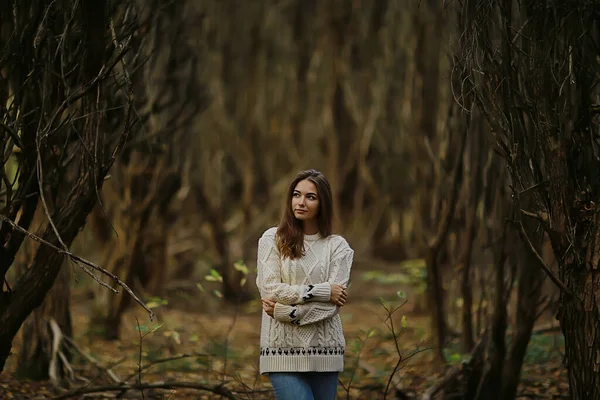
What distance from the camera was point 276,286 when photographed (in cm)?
488

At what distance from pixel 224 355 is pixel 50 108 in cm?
439

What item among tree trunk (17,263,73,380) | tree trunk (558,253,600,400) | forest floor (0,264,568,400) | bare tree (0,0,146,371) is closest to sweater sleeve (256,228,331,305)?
forest floor (0,264,568,400)

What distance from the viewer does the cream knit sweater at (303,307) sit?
4.86 meters

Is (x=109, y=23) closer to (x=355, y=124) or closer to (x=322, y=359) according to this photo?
(x=322, y=359)

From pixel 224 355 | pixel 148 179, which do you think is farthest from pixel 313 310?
pixel 148 179

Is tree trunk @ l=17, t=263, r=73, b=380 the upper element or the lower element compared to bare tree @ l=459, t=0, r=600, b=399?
lower

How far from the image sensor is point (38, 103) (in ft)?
19.0

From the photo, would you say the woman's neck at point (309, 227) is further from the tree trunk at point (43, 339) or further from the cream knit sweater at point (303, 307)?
the tree trunk at point (43, 339)

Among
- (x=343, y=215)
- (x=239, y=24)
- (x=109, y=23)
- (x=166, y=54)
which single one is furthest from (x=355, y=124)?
(x=109, y=23)

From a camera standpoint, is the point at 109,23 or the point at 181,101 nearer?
→ the point at 109,23

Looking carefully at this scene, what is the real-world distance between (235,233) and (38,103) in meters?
14.5

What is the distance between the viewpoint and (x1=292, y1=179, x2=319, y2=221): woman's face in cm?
504

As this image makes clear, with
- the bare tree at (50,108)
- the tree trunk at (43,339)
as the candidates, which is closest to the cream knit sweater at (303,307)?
the bare tree at (50,108)

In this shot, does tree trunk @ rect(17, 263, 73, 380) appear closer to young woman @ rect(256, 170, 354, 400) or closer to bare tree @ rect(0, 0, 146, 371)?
bare tree @ rect(0, 0, 146, 371)
